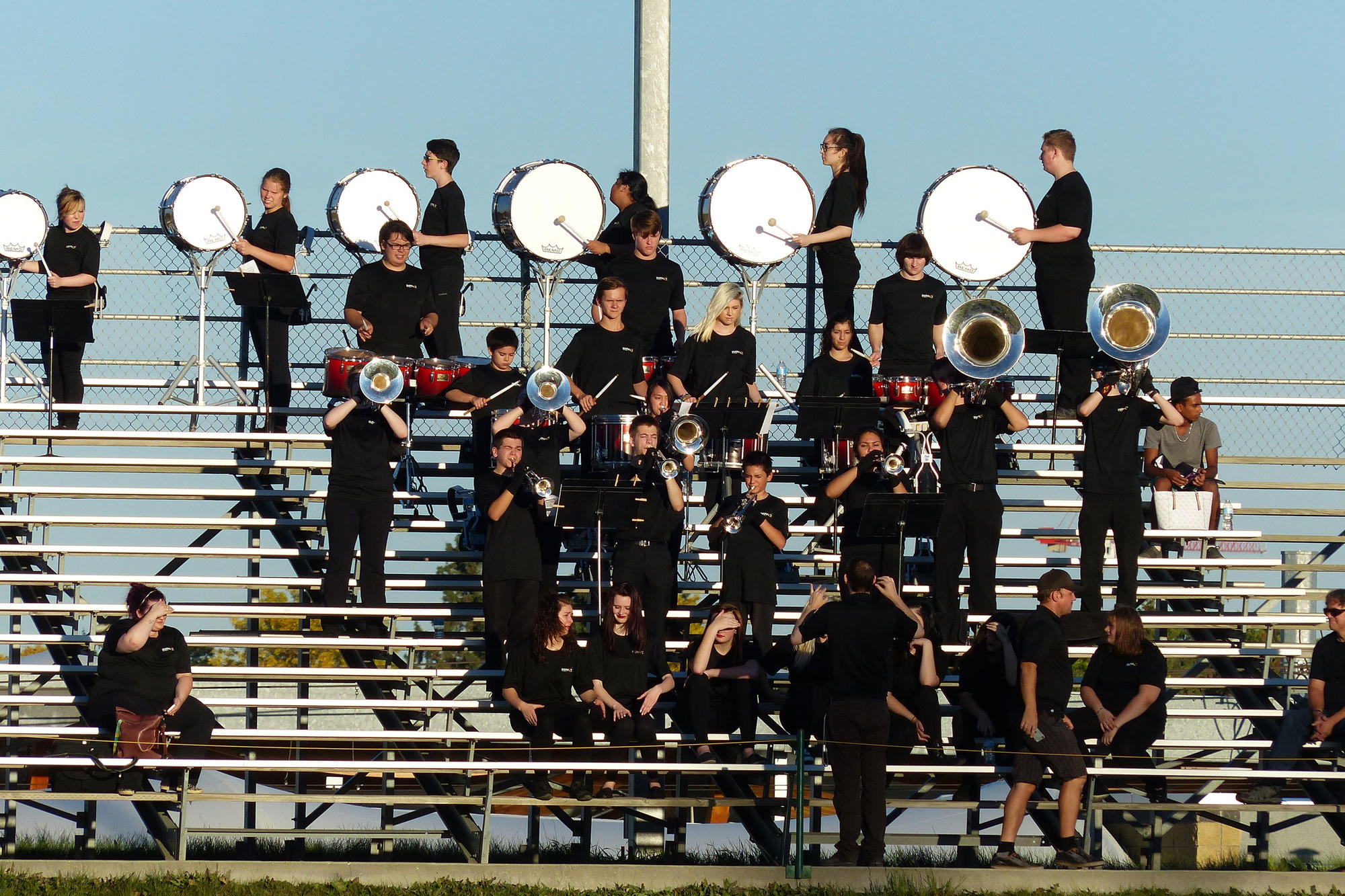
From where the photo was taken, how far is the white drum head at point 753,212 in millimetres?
12180

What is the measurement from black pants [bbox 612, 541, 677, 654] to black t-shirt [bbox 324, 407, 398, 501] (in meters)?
1.53

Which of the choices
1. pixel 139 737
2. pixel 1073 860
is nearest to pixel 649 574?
pixel 1073 860

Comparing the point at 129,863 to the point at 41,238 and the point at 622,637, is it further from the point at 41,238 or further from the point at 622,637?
the point at 41,238

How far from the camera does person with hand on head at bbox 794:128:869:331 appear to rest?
12.3 metres

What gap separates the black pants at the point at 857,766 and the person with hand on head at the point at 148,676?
137 inches

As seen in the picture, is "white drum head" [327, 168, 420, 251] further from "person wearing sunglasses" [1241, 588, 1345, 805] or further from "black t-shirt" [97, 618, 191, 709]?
"person wearing sunglasses" [1241, 588, 1345, 805]

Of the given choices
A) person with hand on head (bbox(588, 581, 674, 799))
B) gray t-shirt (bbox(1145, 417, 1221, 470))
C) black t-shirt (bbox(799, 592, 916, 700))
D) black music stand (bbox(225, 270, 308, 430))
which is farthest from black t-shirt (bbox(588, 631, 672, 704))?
gray t-shirt (bbox(1145, 417, 1221, 470))

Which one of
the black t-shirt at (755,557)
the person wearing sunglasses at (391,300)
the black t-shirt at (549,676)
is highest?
the person wearing sunglasses at (391,300)

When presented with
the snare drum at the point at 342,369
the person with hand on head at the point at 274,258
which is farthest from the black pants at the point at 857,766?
the person with hand on head at the point at 274,258

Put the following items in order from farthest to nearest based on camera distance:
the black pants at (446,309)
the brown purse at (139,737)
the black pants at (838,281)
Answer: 1. the black pants at (838,281)
2. the black pants at (446,309)
3. the brown purse at (139,737)

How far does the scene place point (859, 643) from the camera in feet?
29.9

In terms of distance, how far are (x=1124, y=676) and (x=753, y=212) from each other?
410 centimetres

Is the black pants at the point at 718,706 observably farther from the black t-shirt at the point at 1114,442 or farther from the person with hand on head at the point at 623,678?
the black t-shirt at the point at 1114,442

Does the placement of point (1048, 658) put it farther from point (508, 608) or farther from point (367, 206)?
point (367, 206)
